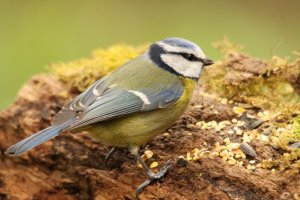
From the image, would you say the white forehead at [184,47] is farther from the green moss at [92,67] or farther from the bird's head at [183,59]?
the green moss at [92,67]

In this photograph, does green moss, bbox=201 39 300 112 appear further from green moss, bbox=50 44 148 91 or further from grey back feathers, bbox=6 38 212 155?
green moss, bbox=50 44 148 91

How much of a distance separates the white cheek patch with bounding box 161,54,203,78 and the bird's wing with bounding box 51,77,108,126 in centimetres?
40

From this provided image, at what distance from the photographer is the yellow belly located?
11.8 feet

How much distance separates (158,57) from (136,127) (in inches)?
20.3

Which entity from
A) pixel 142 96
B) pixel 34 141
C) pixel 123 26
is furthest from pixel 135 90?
pixel 123 26

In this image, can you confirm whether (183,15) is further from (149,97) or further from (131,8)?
(149,97)

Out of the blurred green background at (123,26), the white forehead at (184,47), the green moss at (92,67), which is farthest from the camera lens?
the blurred green background at (123,26)

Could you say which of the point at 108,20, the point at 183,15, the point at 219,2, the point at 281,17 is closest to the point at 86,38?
the point at 108,20

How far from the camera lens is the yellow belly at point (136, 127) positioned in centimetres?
361

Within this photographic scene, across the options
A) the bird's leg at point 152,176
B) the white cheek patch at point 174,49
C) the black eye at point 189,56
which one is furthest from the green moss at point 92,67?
the bird's leg at point 152,176

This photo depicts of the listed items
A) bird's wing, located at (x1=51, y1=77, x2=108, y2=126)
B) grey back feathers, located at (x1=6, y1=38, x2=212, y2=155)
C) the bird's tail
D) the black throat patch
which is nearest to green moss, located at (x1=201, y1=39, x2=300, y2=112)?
grey back feathers, located at (x1=6, y1=38, x2=212, y2=155)

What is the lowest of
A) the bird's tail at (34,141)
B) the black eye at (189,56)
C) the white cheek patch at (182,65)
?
the bird's tail at (34,141)

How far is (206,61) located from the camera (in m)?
3.85

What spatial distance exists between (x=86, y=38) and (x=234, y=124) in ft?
14.3
